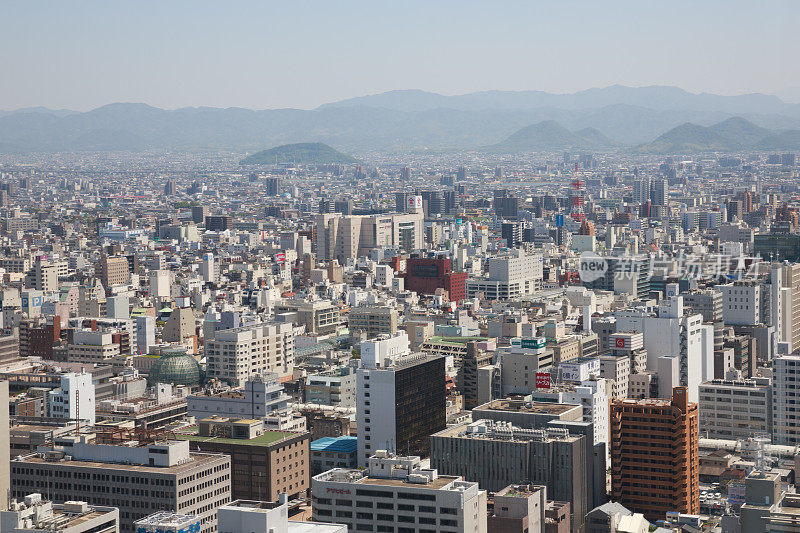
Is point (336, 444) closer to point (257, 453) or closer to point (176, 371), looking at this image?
point (257, 453)

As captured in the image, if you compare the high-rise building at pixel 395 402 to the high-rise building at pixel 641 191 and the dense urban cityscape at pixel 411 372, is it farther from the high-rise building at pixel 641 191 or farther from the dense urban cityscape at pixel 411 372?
the high-rise building at pixel 641 191

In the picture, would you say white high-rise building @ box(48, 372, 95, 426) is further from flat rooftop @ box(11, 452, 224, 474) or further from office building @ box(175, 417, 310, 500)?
flat rooftop @ box(11, 452, 224, 474)

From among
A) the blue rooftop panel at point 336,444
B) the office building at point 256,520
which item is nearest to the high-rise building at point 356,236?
the blue rooftop panel at point 336,444

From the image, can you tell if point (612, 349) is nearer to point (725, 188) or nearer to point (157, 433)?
point (157, 433)

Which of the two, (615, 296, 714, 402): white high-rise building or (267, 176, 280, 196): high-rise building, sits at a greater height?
(267, 176, 280, 196): high-rise building

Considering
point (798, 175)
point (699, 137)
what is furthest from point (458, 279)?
point (699, 137)

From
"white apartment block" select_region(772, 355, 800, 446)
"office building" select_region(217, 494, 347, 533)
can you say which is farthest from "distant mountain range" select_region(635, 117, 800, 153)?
"office building" select_region(217, 494, 347, 533)
